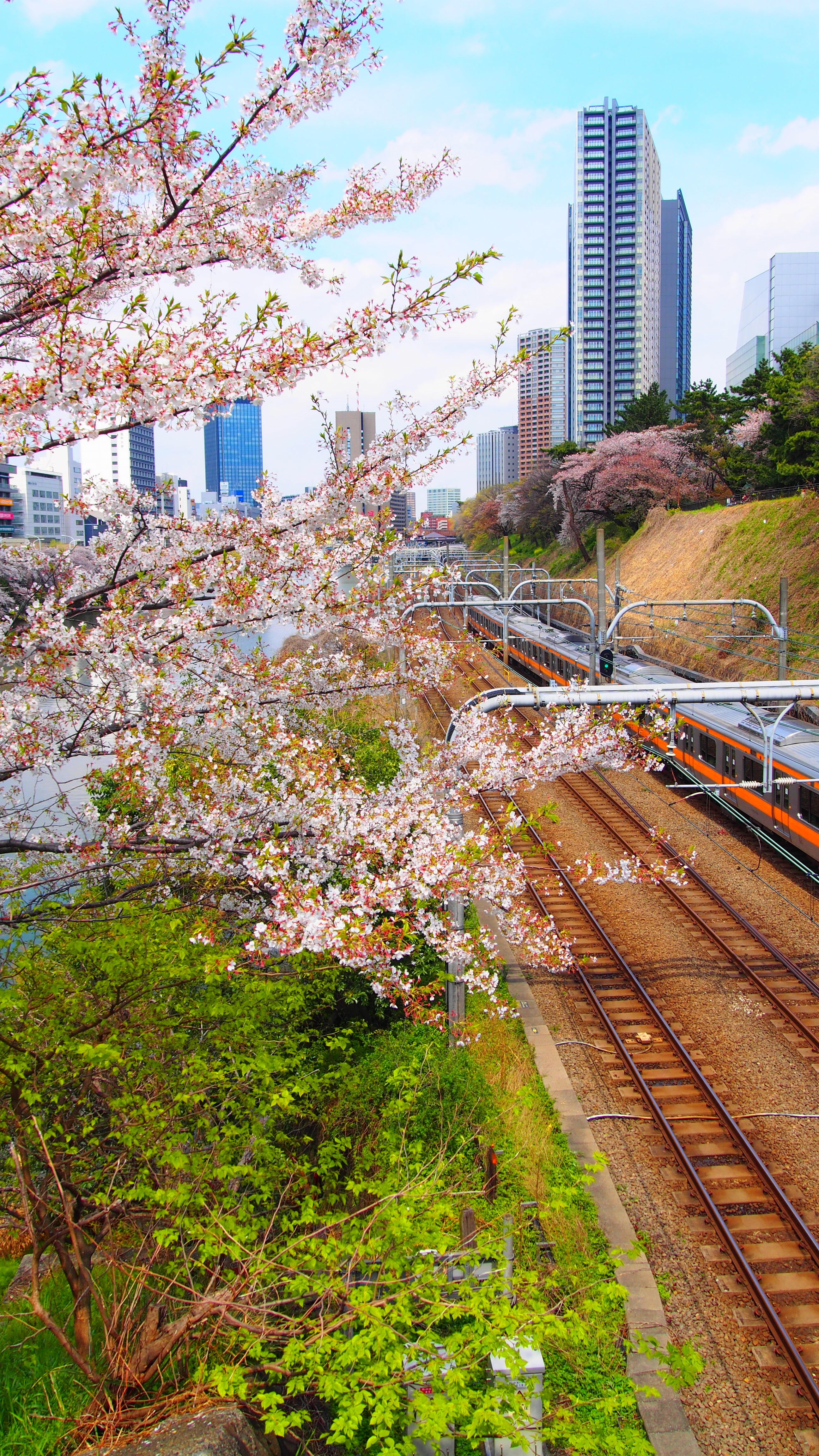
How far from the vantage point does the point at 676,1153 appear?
7.66 meters

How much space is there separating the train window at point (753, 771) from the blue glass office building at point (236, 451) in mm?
9545

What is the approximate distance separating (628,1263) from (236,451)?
5509 centimetres

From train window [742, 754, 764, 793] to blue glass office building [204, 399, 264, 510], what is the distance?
9545 mm

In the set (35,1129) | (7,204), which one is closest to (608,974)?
(35,1129)

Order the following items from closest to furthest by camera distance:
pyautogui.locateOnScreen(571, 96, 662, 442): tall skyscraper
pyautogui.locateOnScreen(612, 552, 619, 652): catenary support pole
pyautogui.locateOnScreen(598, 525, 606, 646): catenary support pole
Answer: pyautogui.locateOnScreen(598, 525, 606, 646): catenary support pole
pyautogui.locateOnScreen(612, 552, 619, 652): catenary support pole
pyautogui.locateOnScreen(571, 96, 662, 442): tall skyscraper

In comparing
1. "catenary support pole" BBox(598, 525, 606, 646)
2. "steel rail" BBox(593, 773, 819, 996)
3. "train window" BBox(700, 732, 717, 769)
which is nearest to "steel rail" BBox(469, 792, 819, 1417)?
"steel rail" BBox(593, 773, 819, 996)

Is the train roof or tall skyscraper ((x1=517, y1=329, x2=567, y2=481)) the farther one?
tall skyscraper ((x1=517, y1=329, x2=567, y2=481))

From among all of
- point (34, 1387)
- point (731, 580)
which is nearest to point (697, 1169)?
point (34, 1387)

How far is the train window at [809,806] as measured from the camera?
504 inches

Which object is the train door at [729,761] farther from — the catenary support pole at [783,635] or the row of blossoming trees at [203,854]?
the row of blossoming trees at [203,854]

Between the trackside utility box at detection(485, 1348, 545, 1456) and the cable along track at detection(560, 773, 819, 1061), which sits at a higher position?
the trackside utility box at detection(485, 1348, 545, 1456)

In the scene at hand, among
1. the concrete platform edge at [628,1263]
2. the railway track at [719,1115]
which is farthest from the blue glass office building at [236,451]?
the concrete platform edge at [628,1263]

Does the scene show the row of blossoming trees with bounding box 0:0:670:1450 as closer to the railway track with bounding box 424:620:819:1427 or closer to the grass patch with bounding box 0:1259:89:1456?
the grass patch with bounding box 0:1259:89:1456

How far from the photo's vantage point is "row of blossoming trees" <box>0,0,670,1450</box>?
148 inches
